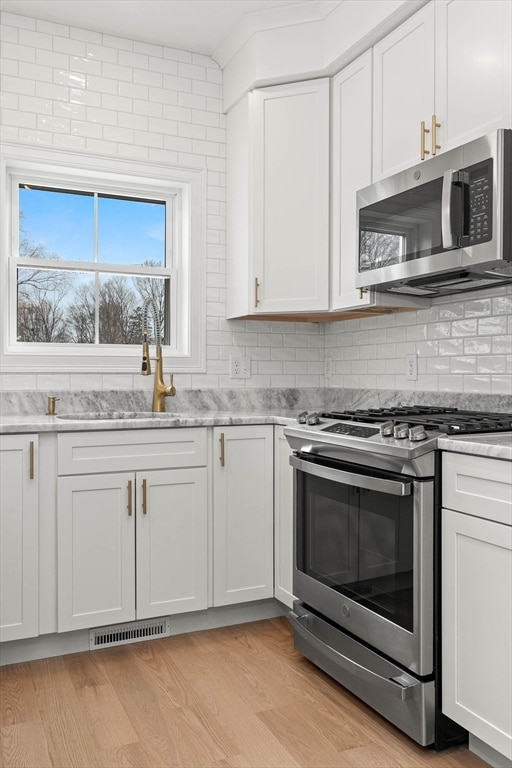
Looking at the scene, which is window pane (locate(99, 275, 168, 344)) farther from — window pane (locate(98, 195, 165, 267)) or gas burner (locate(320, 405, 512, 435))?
gas burner (locate(320, 405, 512, 435))

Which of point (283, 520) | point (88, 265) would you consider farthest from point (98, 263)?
point (283, 520)

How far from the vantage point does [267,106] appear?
3057 mm

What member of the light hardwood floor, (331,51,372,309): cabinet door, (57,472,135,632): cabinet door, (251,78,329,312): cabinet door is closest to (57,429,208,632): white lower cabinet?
(57,472,135,632): cabinet door

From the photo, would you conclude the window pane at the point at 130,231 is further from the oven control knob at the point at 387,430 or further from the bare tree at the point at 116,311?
the oven control knob at the point at 387,430

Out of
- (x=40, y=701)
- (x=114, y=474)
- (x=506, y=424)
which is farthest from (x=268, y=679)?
(x=506, y=424)

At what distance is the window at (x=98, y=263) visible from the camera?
312cm

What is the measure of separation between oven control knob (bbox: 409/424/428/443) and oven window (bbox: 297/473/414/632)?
185 millimetres

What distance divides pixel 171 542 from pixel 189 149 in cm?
202

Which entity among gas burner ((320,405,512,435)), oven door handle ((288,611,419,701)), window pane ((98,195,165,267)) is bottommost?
oven door handle ((288,611,419,701))

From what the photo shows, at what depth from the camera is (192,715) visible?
209cm

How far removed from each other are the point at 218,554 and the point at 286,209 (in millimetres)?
1637

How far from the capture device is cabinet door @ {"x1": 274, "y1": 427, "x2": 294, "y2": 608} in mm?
2754

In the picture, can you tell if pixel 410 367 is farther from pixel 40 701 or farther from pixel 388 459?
pixel 40 701

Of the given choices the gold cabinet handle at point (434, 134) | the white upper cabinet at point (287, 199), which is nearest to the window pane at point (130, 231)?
the white upper cabinet at point (287, 199)
